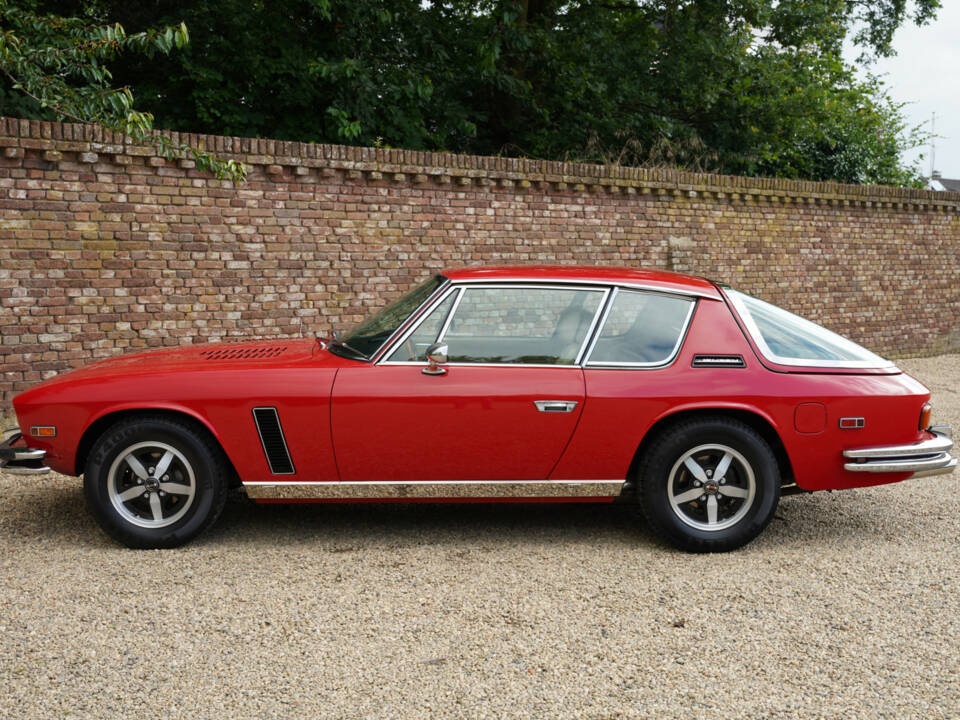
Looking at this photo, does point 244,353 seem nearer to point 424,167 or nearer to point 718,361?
point 718,361

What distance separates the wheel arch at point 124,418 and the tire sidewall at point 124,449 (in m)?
0.07

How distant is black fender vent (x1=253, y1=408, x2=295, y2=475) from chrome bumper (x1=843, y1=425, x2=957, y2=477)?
2828mm

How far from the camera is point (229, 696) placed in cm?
286

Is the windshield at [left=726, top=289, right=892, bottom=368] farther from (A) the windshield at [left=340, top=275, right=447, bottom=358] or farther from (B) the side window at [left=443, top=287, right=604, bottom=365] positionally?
(A) the windshield at [left=340, top=275, right=447, bottom=358]

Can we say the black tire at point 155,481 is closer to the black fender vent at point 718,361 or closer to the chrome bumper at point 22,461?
the chrome bumper at point 22,461

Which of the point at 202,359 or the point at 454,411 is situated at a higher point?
the point at 202,359

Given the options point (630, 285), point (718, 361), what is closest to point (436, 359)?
point (630, 285)

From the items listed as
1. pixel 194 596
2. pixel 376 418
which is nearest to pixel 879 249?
pixel 376 418

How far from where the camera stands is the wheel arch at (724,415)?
14.1ft

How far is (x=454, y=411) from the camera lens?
423cm

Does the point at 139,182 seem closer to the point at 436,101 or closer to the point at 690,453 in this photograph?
the point at 690,453

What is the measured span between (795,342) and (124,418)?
350 cm

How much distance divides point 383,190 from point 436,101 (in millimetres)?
5538

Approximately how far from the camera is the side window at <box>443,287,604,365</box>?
439 cm
